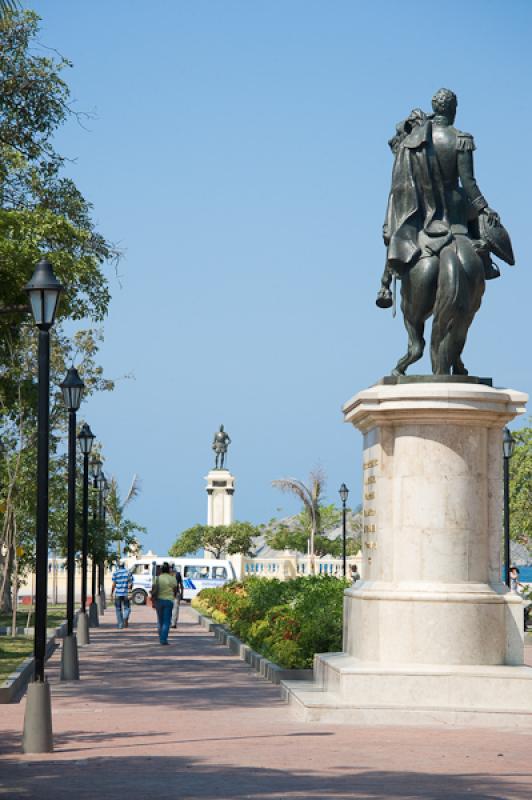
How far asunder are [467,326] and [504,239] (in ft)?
3.65

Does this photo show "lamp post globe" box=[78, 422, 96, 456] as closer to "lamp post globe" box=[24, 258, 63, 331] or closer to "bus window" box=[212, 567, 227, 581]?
"lamp post globe" box=[24, 258, 63, 331]

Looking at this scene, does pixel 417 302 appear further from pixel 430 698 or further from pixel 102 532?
pixel 102 532

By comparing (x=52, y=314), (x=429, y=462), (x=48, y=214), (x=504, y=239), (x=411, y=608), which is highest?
(x=48, y=214)

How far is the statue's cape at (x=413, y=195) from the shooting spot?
57.1 ft

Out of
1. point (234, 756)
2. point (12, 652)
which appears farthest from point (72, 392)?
point (234, 756)

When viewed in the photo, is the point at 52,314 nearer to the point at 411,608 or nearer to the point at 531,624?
the point at 411,608

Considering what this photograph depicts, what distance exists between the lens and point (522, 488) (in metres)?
59.4

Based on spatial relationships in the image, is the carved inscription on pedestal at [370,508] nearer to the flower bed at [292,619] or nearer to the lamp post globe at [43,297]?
the flower bed at [292,619]

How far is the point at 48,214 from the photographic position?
25.2 m

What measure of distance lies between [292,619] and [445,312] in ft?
23.8

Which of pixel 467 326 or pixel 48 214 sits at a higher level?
pixel 48 214

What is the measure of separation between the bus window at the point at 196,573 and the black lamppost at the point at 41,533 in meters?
48.3

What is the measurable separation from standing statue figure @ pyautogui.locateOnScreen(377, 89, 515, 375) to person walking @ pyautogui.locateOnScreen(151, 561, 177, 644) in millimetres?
15551

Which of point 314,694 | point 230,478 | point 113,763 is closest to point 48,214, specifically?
point 314,694
